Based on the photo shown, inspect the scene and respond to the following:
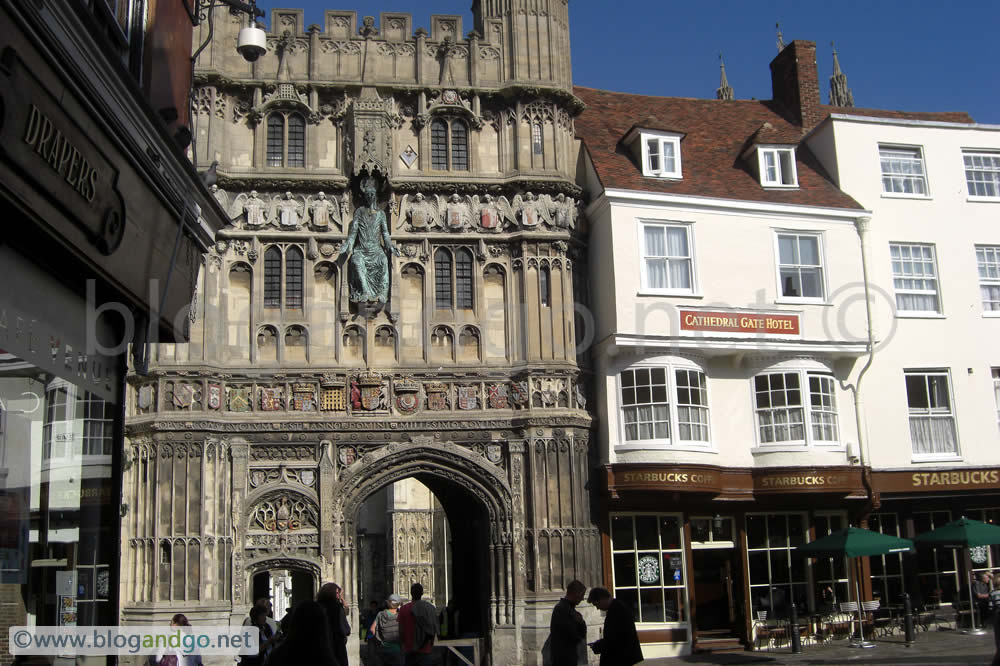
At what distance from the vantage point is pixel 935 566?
25734mm

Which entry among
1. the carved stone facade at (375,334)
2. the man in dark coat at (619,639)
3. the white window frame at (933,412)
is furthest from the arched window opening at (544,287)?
the man in dark coat at (619,639)

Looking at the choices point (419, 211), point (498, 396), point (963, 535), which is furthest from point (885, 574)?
point (419, 211)

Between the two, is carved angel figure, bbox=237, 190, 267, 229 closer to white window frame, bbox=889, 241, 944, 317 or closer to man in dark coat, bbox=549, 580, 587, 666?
man in dark coat, bbox=549, 580, 587, 666

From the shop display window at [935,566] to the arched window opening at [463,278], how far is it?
12312 mm

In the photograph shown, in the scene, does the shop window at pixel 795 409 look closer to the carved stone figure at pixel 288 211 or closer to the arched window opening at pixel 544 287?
the arched window opening at pixel 544 287

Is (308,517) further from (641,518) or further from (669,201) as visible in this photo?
(669,201)

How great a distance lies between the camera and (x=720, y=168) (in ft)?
86.9

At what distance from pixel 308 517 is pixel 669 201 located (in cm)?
1075

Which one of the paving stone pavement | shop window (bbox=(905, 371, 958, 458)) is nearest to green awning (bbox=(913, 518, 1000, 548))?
the paving stone pavement

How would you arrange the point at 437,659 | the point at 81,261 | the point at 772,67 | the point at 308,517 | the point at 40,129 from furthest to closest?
the point at 772,67 → the point at 308,517 → the point at 437,659 → the point at 81,261 → the point at 40,129

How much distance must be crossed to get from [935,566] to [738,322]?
26.6 feet

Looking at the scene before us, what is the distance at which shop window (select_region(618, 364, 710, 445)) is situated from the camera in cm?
2338

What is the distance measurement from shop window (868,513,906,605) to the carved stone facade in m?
7.22

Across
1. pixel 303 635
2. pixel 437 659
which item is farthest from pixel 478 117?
pixel 303 635
